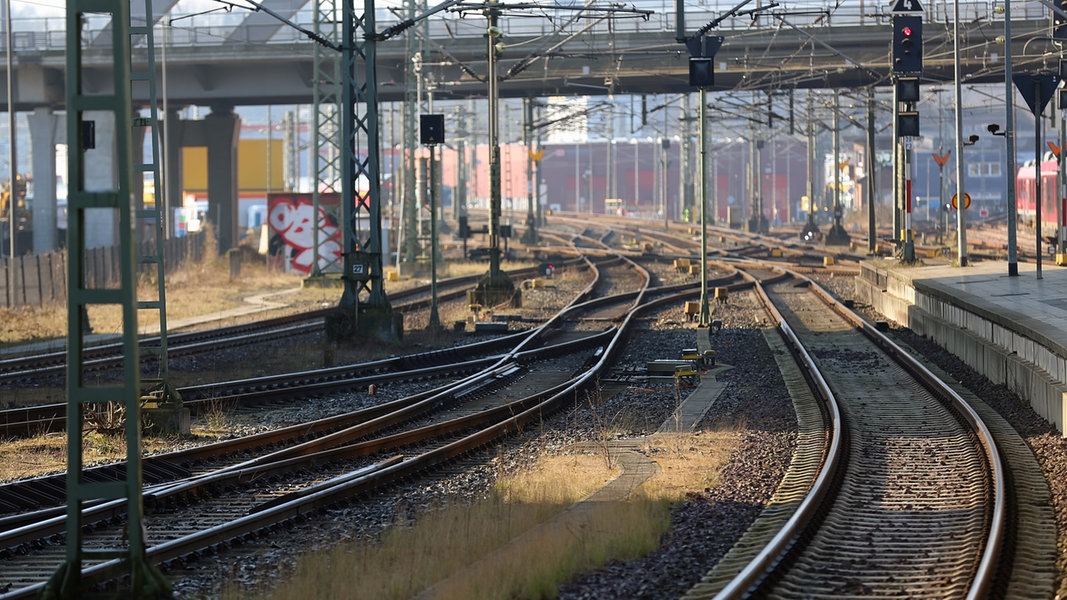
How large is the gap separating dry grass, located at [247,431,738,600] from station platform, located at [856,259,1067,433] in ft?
15.7

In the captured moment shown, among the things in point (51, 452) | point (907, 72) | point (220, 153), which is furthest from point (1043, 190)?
point (51, 452)

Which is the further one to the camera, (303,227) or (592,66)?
(592,66)

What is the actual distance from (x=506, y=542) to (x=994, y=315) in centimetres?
1107

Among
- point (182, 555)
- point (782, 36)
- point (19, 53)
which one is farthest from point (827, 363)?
point (19, 53)

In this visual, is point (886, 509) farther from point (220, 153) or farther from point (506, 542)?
point (220, 153)

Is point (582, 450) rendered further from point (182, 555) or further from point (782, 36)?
point (782, 36)

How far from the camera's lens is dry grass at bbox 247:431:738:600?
9.02m

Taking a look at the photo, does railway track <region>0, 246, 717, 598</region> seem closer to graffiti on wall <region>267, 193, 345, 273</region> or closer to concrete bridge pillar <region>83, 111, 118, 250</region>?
graffiti on wall <region>267, 193, 345, 273</region>

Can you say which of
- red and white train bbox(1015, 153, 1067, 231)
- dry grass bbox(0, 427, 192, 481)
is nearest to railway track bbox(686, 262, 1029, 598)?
dry grass bbox(0, 427, 192, 481)

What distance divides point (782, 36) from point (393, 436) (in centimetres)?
3418

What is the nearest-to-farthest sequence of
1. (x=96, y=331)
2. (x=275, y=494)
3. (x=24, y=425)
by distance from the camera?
(x=275, y=494)
(x=24, y=425)
(x=96, y=331)

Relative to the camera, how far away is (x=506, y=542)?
10.6 meters

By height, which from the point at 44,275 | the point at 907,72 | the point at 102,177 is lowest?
the point at 44,275

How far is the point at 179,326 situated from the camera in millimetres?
30625
